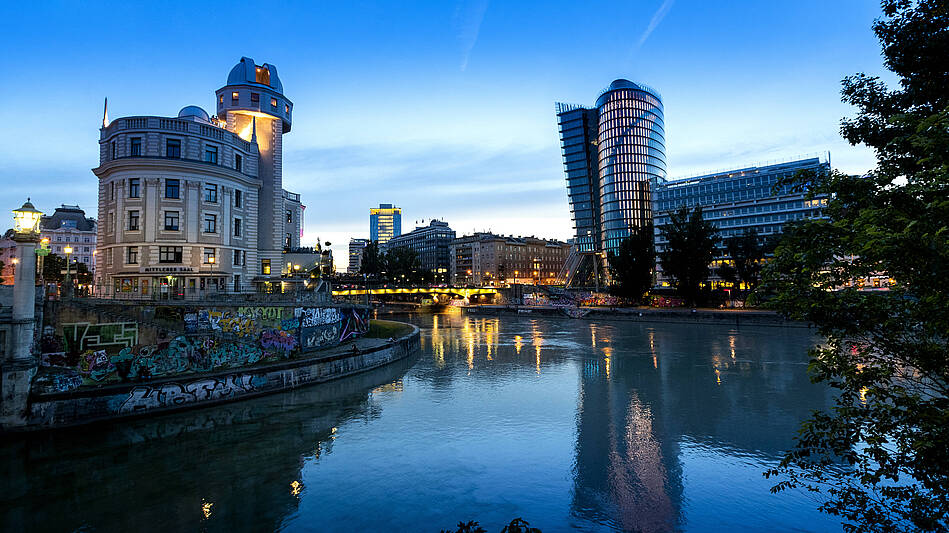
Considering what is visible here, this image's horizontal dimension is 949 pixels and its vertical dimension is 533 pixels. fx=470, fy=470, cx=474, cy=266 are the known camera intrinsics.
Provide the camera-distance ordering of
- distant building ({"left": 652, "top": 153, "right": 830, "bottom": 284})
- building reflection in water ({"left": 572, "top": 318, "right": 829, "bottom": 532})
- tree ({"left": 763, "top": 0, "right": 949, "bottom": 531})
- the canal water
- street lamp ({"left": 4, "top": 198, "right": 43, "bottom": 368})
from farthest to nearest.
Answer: distant building ({"left": 652, "top": 153, "right": 830, "bottom": 284}) → street lamp ({"left": 4, "top": 198, "right": 43, "bottom": 368}) → building reflection in water ({"left": 572, "top": 318, "right": 829, "bottom": 532}) → the canal water → tree ({"left": 763, "top": 0, "right": 949, "bottom": 531})

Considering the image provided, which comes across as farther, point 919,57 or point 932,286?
point 919,57

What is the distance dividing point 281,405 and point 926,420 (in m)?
29.2

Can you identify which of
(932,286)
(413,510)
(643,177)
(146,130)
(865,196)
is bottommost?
(413,510)

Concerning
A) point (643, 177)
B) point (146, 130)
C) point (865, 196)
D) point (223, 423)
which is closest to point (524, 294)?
point (643, 177)

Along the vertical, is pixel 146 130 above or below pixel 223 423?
above

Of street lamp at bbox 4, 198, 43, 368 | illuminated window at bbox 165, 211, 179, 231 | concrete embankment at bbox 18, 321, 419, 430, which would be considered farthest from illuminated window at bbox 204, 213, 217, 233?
street lamp at bbox 4, 198, 43, 368

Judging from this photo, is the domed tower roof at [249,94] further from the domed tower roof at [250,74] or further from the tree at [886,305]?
the tree at [886,305]

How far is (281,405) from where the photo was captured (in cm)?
2870

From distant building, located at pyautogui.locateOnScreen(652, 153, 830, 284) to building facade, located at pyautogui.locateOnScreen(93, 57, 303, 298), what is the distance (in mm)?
107409

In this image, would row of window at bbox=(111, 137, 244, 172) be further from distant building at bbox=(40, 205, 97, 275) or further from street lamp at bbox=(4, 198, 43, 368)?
distant building at bbox=(40, 205, 97, 275)

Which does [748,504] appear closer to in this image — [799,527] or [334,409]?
[799,527]

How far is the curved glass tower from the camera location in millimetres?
169750

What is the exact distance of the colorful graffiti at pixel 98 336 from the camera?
2670cm

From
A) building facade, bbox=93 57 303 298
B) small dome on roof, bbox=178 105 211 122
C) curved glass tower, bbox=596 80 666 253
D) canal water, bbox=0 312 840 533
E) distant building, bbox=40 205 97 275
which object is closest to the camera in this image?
canal water, bbox=0 312 840 533
